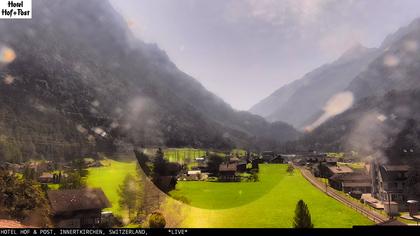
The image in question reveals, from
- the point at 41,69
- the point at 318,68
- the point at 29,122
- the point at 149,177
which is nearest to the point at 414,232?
the point at 318,68

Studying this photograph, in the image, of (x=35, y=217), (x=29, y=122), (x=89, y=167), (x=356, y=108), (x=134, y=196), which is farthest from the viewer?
(x=29, y=122)

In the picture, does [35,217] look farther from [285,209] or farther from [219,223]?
[285,209]

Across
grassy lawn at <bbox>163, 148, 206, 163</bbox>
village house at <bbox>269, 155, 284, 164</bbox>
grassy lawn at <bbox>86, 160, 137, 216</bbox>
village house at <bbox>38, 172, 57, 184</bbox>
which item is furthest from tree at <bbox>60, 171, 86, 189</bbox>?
village house at <bbox>269, 155, 284, 164</bbox>

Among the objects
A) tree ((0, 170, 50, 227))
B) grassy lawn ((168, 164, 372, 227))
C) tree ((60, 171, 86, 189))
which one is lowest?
grassy lawn ((168, 164, 372, 227))

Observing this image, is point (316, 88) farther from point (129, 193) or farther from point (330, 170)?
point (129, 193)

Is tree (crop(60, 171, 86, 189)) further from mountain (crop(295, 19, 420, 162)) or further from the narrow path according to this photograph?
mountain (crop(295, 19, 420, 162))

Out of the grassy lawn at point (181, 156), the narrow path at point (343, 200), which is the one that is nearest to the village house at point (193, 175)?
the grassy lawn at point (181, 156)
